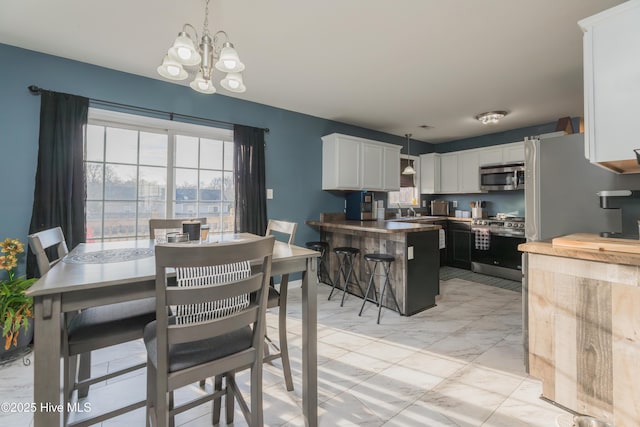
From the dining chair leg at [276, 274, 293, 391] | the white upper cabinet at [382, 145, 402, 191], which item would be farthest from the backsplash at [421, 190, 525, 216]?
the dining chair leg at [276, 274, 293, 391]

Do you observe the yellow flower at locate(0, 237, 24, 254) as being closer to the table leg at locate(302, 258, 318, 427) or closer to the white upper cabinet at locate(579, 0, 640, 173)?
the table leg at locate(302, 258, 318, 427)

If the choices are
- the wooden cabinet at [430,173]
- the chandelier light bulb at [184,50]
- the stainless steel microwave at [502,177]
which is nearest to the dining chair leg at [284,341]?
the chandelier light bulb at [184,50]

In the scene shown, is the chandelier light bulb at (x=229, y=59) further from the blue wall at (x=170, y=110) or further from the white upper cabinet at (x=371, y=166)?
the white upper cabinet at (x=371, y=166)

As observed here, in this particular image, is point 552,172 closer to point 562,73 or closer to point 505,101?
point 562,73

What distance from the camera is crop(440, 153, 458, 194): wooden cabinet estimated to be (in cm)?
564

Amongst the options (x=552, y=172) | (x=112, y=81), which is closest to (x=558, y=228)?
(x=552, y=172)

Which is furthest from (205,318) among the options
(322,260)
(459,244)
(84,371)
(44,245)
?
(459,244)

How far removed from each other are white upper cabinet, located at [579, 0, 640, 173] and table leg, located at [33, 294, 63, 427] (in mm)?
2542

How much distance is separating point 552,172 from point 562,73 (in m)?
1.28

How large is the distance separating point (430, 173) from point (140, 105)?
496 cm

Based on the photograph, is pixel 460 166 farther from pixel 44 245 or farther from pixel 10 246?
pixel 10 246

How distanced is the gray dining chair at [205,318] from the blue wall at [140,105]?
234 cm

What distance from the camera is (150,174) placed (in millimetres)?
3225

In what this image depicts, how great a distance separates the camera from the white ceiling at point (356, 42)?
1.98 meters
